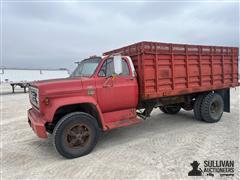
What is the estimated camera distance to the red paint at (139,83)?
14.2ft

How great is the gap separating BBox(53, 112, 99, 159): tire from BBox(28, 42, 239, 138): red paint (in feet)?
0.90

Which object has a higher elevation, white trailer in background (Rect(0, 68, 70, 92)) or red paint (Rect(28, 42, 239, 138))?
white trailer in background (Rect(0, 68, 70, 92))

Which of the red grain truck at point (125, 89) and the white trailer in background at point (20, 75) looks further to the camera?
the white trailer in background at point (20, 75)

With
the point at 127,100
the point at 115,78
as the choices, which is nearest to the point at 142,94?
the point at 127,100

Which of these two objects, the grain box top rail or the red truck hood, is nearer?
the red truck hood

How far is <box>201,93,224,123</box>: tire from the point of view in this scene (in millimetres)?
6676

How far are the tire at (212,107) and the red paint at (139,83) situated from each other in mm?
377

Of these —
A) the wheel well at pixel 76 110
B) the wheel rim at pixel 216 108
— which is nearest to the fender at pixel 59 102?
the wheel well at pixel 76 110

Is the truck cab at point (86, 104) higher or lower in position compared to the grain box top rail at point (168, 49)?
lower

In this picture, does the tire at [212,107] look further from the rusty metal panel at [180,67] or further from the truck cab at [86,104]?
the truck cab at [86,104]

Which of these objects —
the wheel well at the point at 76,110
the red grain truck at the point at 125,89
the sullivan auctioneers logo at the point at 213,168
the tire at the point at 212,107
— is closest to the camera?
the sullivan auctioneers logo at the point at 213,168

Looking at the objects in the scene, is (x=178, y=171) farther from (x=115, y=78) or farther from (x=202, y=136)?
(x=115, y=78)

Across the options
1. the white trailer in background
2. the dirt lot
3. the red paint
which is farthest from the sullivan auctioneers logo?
the white trailer in background

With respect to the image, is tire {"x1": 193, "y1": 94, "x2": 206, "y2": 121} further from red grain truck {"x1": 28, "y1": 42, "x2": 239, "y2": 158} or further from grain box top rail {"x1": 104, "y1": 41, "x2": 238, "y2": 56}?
grain box top rail {"x1": 104, "y1": 41, "x2": 238, "y2": 56}
